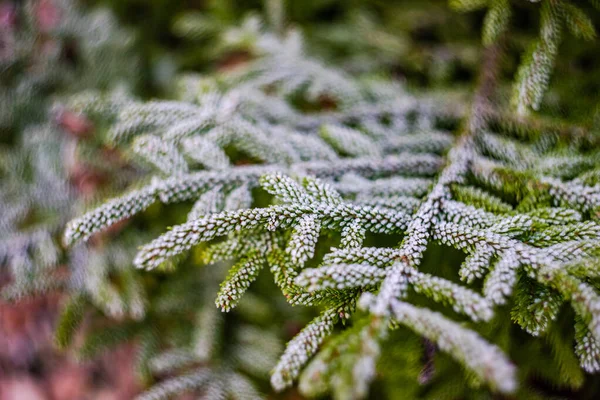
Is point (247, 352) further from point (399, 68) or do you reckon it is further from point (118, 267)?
point (399, 68)

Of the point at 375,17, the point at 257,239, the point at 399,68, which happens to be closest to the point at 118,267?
the point at 257,239

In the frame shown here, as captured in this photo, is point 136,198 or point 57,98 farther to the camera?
point 57,98

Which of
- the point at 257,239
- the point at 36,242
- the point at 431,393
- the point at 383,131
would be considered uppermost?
the point at 383,131

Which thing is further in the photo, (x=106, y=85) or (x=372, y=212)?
(x=106, y=85)

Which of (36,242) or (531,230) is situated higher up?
(531,230)

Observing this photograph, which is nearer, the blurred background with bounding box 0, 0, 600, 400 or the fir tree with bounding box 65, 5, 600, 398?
the fir tree with bounding box 65, 5, 600, 398

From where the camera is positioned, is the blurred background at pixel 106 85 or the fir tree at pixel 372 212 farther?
the blurred background at pixel 106 85

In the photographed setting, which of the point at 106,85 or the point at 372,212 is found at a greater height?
the point at 372,212

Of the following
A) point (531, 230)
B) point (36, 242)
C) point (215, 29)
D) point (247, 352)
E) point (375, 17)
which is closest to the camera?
point (531, 230)
